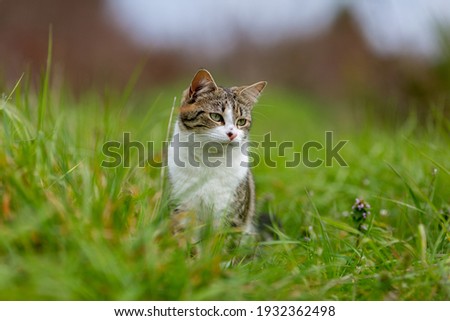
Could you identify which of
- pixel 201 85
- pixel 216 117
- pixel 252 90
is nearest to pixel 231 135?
pixel 216 117

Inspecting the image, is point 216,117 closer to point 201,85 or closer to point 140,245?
point 201,85

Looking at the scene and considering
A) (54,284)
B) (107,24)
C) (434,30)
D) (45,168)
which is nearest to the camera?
(54,284)

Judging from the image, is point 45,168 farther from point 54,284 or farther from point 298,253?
point 298,253

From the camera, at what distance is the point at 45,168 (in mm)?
2934

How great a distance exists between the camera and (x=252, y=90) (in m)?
3.96

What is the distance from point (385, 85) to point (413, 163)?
4.08 meters

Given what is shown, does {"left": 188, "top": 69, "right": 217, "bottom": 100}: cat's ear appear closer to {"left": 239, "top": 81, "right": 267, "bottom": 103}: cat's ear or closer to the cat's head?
the cat's head

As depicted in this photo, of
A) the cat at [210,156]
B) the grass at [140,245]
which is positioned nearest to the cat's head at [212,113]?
the cat at [210,156]

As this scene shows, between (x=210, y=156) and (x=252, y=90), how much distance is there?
60cm

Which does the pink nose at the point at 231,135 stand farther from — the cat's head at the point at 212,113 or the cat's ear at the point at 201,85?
the cat's ear at the point at 201,85

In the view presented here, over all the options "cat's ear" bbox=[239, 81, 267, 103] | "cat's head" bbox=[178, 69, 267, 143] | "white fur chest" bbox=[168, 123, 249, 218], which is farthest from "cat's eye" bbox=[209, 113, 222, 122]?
"cat's ear" bbox=[239, 81, 267, 103]

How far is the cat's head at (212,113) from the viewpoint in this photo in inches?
142

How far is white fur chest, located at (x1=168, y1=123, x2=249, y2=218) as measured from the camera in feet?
11.7

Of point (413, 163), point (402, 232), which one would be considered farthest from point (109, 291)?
point (413, 163)
